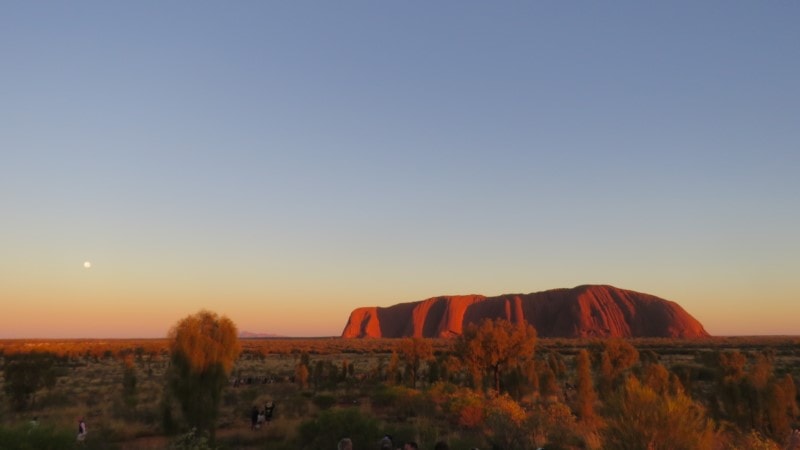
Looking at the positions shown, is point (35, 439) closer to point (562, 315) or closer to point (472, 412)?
point (472, 412)

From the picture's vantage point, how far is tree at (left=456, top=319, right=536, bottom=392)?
30.9 m

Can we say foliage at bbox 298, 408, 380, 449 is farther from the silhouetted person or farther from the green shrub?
the silhouetted person

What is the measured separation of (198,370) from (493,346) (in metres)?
18.5

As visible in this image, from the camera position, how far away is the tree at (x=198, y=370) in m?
16.7

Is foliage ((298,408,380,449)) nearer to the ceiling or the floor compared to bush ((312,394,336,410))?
nearer to the ceiling

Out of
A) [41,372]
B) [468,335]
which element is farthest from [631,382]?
[41,372]

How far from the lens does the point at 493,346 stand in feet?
101

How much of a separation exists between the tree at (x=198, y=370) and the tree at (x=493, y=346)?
17.2 meters

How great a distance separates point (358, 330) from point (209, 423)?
165 metres

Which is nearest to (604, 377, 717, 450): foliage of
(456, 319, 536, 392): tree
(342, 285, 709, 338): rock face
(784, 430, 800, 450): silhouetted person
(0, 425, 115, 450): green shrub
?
(784, 430, 800, 450): silhouetted person

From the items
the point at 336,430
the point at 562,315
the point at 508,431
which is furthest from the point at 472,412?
the point at 562,315

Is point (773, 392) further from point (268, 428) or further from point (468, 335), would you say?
point (268, 428)

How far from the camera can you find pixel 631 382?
9.96m

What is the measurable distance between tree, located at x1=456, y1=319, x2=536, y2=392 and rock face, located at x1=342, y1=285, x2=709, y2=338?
85705 millimetres
